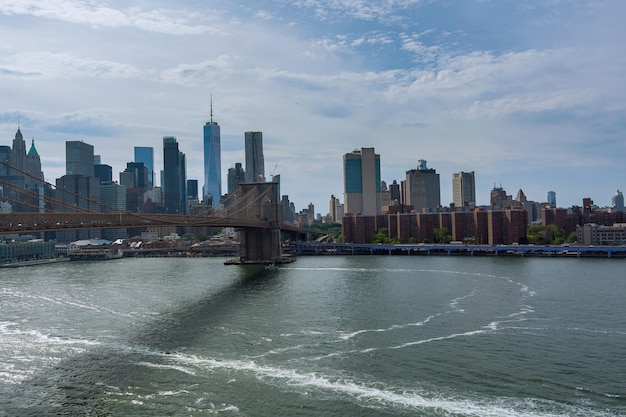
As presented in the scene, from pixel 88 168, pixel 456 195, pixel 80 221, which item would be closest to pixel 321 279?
pixel 80 221

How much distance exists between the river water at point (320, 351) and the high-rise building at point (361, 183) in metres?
114

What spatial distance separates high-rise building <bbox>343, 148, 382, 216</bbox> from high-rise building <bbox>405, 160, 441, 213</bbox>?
29.0 feet

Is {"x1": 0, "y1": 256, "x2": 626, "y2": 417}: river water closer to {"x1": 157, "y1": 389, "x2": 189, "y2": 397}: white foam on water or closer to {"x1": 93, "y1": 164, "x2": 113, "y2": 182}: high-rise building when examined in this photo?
{"x1": 157, "y1": 389, "x2": 189, "y2": 397}: white foam on water

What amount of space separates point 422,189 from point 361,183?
16399mm

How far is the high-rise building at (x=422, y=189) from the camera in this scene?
14138 centimetres

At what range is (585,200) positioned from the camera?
282ft

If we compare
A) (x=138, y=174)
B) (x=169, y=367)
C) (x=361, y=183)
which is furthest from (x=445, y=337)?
(x=138, y=174)

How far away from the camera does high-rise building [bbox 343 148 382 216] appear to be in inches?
5768

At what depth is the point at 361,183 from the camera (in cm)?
14800

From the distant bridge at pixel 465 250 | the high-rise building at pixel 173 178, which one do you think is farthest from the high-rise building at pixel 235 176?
the distant bridge at pixel 465 250

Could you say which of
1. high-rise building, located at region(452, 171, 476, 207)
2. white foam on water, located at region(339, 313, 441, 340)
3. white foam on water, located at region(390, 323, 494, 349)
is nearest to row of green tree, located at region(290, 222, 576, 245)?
white foam on water, located at region(339, 313, 441, 340)

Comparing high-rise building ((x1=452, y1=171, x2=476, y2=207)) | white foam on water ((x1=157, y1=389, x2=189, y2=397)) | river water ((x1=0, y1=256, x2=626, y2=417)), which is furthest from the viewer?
high-rise building ((x1=452, y1=171, x2=476, y2=207))

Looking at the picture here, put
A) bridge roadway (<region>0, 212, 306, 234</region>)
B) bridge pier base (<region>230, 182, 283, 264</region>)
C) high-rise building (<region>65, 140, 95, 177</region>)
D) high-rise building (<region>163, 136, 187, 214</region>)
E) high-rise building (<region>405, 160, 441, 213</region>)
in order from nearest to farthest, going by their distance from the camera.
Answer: bridge roadway (<region>0, 212, 306, 234</region>) → bridge pier base (<region>230, 182, 283, 264</region>) → high-rise building (<region>405, 160, 441, 213</region>) → high-rise building (<region>65, 140, 95, 177</region>) → high-rise building (<region>163, 136, 187, 214</region>)

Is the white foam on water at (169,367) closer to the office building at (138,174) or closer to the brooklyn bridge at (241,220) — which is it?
the brooklyn bridge at (241,220)
